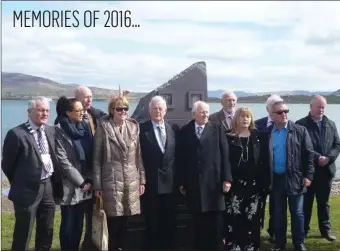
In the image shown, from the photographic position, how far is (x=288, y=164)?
21.1 feet

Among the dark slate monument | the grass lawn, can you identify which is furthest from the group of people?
the dark slate monument

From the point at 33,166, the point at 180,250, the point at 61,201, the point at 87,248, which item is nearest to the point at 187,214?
the point at 180,250

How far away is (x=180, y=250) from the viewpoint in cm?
680

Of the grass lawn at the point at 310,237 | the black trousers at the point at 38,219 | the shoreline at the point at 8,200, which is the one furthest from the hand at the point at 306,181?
the shoreline at the point at 8,200

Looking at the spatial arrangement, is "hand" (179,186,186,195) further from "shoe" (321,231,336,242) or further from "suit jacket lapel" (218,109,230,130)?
"shoe" (321,231,336,242)

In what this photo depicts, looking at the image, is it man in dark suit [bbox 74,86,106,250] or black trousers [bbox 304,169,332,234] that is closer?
man in dark suit [bbox 74,86,106,250]

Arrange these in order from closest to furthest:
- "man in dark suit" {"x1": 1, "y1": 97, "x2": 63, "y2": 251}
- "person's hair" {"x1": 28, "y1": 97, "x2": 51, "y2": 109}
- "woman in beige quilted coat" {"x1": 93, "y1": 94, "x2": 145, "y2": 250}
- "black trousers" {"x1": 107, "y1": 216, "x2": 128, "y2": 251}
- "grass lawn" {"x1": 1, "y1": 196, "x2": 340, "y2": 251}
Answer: "man in dark suit" {"x1": 1, "y1": 97, "x2": 63, "y2": 251} → "person's hair" {"x1": 28, "y1": 97, "x2": 51, "y2": 109} → "woman in beige quilted coat" {"x1": 93, "y1": 94, "x2": 145, "y2": 250} → "black trousers" {"x1": 107, "y1": 216, "x2": 128, "y2": 251} → "grass lawn" {"x1": 1, "y1": 196, "x2": 340, "y2": 251}

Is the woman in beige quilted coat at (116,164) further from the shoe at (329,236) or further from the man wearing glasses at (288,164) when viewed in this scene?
the shoe at (329,236)

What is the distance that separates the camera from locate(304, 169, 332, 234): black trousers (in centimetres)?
742

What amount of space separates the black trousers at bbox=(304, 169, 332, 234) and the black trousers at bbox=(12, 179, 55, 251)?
3.73 meters

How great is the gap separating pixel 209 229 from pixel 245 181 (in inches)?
30.0

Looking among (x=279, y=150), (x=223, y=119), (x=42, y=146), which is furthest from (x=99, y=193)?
(x=279, y=150)

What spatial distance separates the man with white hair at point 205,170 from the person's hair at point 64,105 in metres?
1.40

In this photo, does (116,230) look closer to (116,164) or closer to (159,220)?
(159,220)
